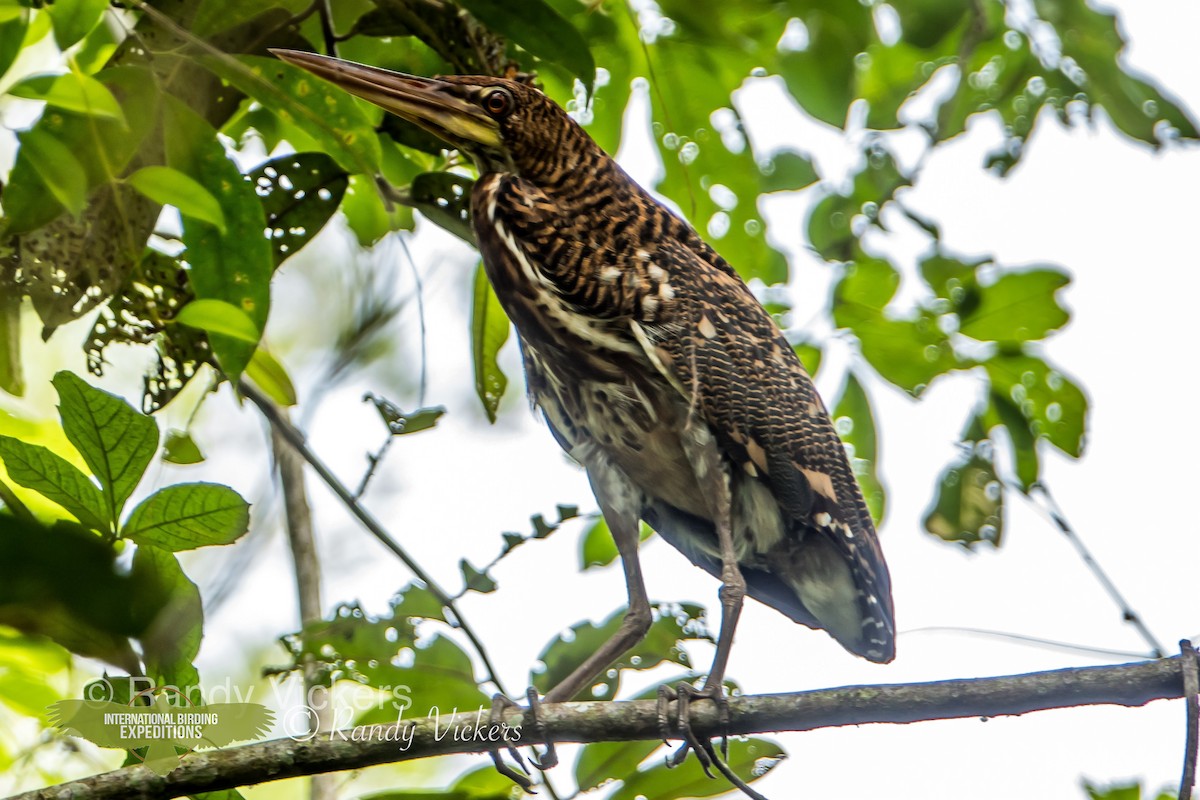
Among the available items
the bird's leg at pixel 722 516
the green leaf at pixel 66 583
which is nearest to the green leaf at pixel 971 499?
the bird's leg at pixel 722 516

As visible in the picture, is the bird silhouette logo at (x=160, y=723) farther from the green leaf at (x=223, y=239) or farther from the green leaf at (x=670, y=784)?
the green leaf at (x=670, y=784)

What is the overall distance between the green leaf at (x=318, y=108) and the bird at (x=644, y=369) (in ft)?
0.32

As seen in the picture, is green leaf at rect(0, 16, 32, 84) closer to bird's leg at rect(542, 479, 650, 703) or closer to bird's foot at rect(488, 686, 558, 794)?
bird's foot at rect(488, 686, 558, 794)

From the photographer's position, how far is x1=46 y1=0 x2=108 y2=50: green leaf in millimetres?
1585

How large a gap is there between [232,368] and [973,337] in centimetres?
194

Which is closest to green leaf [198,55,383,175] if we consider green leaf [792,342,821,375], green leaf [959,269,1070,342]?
green leaf [792,342,821,375]

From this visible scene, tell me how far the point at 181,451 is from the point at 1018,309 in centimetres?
210

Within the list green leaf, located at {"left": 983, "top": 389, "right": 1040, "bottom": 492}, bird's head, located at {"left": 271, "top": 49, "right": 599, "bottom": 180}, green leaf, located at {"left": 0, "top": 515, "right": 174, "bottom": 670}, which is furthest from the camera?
green leaf, located at {"left": 983, "top": 389, "right": 1040, "bottom": 492}

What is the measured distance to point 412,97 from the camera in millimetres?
2170

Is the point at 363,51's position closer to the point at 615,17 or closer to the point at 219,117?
the point at 219,117

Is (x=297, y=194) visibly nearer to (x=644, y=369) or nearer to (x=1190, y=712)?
(x=644, y=369)

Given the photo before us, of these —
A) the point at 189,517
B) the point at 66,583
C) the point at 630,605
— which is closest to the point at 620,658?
the point at 630,605

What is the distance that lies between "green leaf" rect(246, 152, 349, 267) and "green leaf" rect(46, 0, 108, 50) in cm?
62

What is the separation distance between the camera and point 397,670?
2.08 m
